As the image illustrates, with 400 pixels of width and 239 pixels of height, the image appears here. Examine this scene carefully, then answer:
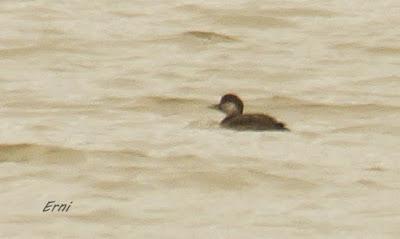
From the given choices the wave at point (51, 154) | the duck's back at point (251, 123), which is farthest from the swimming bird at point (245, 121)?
the wave at point (51, 154)

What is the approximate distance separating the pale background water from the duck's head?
0.49 feet

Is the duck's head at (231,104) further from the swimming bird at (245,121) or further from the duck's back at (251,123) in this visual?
the duck's back at (251,123)

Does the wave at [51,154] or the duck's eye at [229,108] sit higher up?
the duck's eye at [229,108]

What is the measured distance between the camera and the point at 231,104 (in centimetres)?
1353

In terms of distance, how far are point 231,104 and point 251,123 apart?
44 centimetres

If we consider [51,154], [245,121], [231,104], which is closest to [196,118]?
[231,104]

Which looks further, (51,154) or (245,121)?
(245,121)

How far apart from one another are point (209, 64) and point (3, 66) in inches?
57.8

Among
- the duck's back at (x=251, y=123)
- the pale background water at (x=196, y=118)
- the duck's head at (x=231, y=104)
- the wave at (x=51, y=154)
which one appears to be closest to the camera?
the pale background water at (x=196, y=118)

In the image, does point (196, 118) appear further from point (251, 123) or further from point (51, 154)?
point (51, 154)

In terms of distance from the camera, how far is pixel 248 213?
36.7 feet

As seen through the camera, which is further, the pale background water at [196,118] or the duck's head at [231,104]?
the duck's head at [231,104]

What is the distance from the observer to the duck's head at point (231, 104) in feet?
44.1

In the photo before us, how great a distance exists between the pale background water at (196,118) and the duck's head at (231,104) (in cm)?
15
